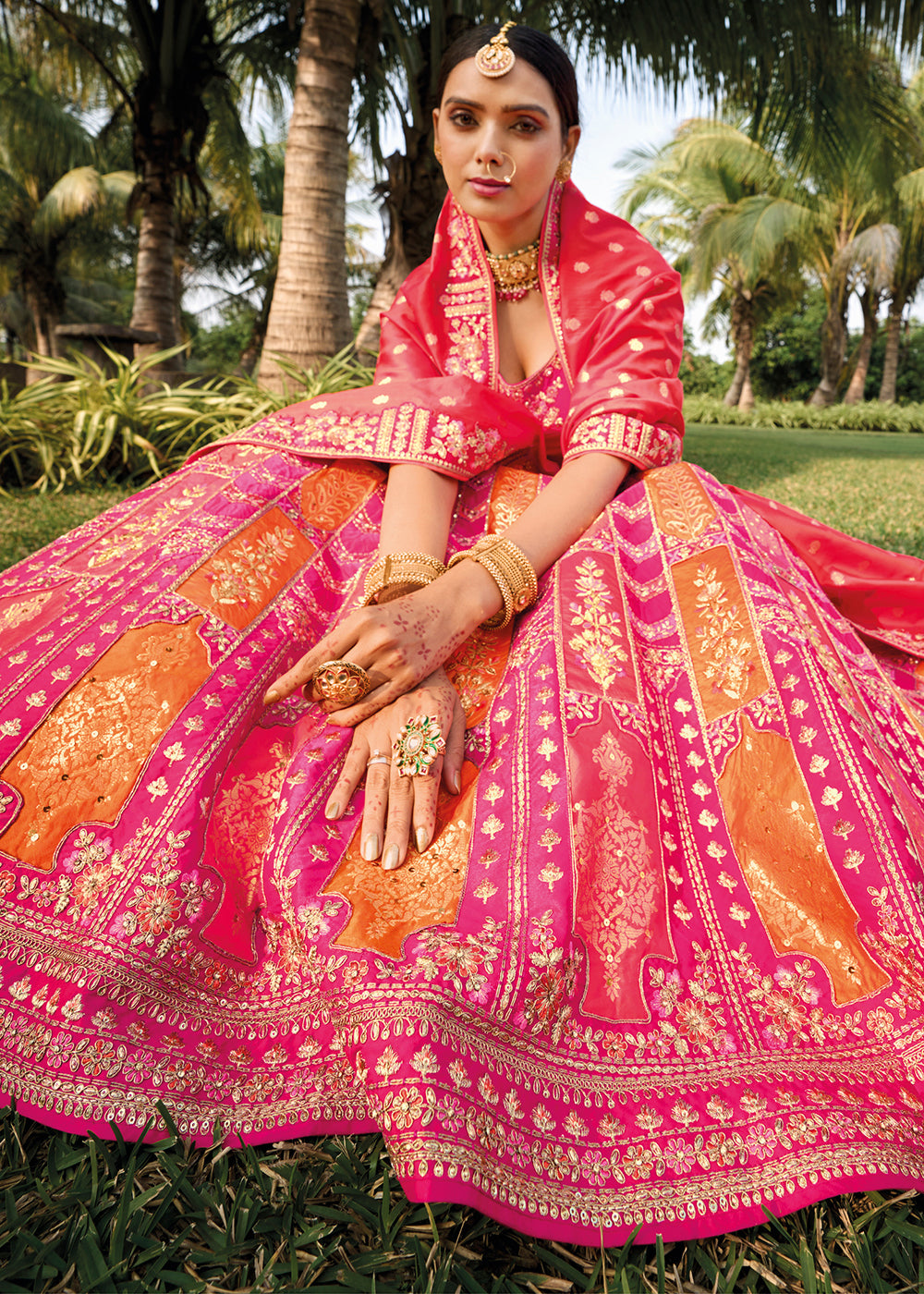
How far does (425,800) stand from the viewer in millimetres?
1062

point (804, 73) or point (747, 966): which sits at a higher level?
point (804, 73)

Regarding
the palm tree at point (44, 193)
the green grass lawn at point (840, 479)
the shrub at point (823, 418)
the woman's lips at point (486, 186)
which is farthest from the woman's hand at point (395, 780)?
the palm tree at point (44, 193)

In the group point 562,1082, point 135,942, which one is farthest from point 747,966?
point 135,942

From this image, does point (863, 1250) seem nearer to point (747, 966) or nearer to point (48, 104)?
point (747, 966)

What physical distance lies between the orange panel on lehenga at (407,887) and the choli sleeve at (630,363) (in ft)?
2.64

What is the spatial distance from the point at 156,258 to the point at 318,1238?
27.8 feet

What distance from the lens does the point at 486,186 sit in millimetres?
1626

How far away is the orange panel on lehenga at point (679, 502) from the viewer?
4.56 feet

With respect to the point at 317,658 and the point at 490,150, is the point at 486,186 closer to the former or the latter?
the point at 490,150

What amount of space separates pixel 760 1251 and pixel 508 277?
67.9 inches

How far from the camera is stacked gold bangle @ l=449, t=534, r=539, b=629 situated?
51.1 inches

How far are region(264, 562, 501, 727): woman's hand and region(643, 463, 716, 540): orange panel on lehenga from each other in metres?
0.42

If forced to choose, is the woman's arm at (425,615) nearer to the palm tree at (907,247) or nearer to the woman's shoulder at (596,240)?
the woman's shoulder at (596,240)

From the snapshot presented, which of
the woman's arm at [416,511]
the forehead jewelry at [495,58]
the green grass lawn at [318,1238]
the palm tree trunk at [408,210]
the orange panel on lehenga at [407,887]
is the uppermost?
the palm tree trunk at [408,210]
